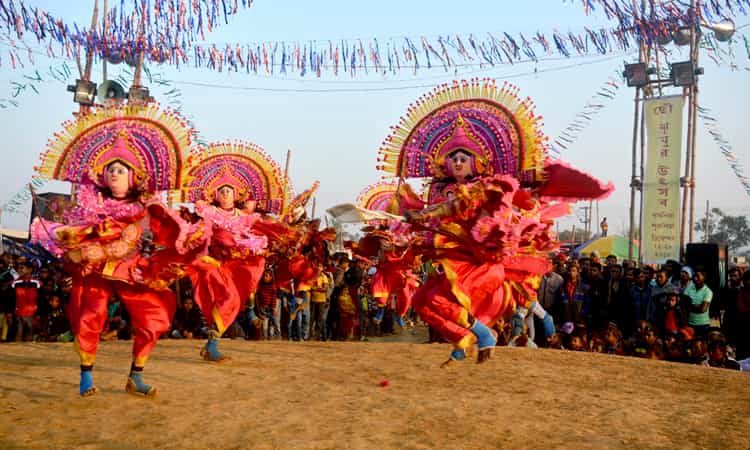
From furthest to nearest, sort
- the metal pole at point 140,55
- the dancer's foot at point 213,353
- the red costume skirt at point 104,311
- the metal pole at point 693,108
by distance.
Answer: the metal pole at point 693,108, the metal pole at point 140,55, the dancer's foot at point 213,353, the red costume skirt at point 104,311

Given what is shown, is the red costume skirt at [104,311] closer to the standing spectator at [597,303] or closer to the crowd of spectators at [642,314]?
the crowd of spectators at [642,314]

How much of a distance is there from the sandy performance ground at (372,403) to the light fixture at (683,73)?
794 cm

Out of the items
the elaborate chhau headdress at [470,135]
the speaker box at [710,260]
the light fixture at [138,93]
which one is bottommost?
the speaker box at [710,260]

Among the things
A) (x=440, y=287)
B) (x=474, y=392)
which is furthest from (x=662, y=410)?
(x=440, y=287)

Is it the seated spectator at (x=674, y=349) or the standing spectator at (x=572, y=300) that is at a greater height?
the standing spectator at (x=572, y=300)

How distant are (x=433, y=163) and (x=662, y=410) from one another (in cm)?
288

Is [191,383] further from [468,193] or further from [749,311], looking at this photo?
[749,311]

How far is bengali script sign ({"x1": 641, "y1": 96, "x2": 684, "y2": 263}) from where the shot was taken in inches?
523

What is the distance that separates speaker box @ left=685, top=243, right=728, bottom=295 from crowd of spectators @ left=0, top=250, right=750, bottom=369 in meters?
0.26

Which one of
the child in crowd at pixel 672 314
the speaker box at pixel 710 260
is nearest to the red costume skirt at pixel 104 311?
the child in crowd at pixel 672 314

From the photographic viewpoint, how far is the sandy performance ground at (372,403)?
4.33 m

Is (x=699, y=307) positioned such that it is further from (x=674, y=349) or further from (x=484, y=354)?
(x=484, y=354)

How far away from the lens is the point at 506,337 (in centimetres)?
973

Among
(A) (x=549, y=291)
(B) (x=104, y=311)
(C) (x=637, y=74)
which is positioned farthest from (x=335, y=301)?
(C) (x=637, y=74)
